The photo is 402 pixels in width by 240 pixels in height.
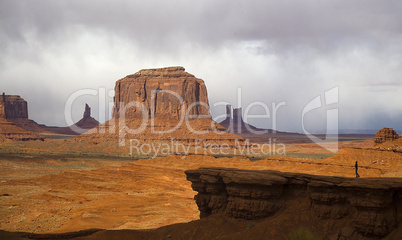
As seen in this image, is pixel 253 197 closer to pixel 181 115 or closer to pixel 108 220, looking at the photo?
pixel 108 220

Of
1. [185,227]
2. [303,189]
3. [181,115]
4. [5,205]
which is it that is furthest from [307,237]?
[181,115]

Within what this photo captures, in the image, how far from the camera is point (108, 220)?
1798cm

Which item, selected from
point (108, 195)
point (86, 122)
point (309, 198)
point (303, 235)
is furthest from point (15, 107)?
point (303, 235)

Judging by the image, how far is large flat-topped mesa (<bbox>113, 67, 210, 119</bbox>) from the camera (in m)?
107

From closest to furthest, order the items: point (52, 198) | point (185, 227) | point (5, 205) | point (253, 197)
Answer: point (253, 197) → point (185, 227) → point (5, 205) → point (52, 198)

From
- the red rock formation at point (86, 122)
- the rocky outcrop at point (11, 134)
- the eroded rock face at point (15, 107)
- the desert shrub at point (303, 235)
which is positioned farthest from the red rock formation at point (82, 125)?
the desert shrub at point (303, 235)

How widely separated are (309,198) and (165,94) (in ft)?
327

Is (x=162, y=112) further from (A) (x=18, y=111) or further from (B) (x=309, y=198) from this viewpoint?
(B) (x=309, y=198)

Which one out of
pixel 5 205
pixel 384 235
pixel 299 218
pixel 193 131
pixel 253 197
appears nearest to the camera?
pixel 384 235

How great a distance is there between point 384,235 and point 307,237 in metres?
1.86

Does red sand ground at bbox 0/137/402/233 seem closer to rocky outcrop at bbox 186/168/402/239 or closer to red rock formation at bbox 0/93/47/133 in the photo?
rocky outcrop at bbox 186/168/402/239

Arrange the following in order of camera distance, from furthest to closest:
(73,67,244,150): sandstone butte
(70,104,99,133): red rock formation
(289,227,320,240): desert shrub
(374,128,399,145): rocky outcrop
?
(70,104,99,133): red rock formation < (73,67,244,150): sandstone butte < (374,128,399,145): rocky outcrop < (289,227,320,240): desert shrub

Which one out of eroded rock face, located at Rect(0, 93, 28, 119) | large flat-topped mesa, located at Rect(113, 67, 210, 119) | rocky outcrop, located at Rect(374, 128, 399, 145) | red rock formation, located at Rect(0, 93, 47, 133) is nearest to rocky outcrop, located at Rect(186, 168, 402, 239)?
rocky outcrop, located at Rect(374, 128, 399, 145)

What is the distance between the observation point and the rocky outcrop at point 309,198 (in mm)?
8820
